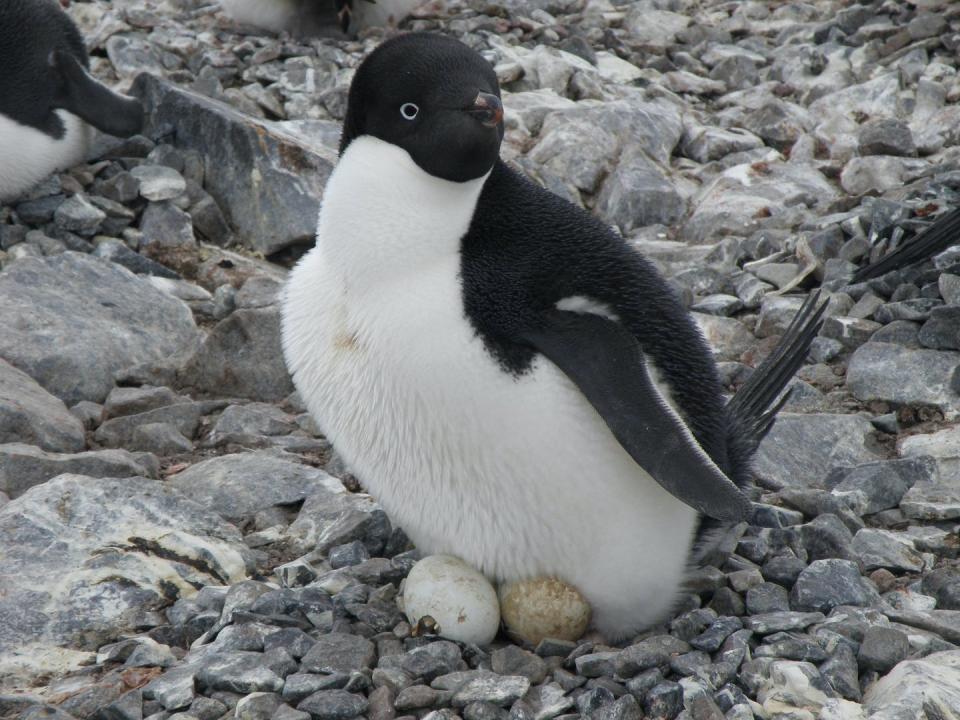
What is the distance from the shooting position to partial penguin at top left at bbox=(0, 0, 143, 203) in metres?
5.12

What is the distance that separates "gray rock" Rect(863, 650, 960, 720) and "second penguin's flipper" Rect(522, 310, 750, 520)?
0.37m

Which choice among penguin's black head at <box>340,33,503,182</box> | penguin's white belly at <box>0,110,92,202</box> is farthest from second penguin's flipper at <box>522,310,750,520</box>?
penguin's white belly at <box>0,110,92,202</box>

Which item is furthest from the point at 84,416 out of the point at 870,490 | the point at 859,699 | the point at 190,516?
the point at 859,699

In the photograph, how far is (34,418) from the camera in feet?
11.7

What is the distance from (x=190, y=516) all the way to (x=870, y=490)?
65.3 inches

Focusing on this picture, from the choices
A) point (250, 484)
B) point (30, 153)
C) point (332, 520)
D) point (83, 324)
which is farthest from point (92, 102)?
point (332, 520)

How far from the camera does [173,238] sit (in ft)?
16.5

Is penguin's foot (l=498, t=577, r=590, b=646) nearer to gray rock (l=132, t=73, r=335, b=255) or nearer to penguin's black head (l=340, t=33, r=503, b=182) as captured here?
penguin's black head (l=340, t=33, r=503, b=182)

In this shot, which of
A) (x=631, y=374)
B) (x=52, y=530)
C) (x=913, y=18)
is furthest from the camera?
(x=913, y=18)

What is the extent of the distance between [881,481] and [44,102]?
387 cm

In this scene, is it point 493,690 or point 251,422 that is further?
point 251,422

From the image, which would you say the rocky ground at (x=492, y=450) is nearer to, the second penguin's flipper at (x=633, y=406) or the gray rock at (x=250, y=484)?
the gray rock at (x=250, y=484)

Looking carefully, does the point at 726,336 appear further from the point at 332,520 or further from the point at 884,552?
the point at 332,520

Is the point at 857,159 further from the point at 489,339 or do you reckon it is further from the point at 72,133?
the point at 489,339
